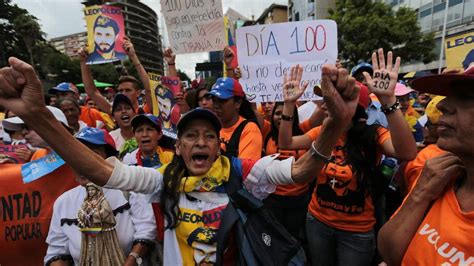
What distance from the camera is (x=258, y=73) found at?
3498 millimetres

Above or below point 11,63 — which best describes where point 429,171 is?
below

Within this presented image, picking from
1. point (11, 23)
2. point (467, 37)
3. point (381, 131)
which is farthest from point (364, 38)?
point (11, 23)

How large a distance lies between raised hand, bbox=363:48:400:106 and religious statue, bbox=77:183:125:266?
1.87m

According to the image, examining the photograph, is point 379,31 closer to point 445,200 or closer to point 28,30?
point 445,200

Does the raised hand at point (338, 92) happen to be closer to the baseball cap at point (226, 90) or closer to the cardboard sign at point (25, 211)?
the baseball cap at point (226, 90)

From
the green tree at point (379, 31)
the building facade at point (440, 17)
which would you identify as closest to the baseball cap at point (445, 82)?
the green tree at point (379, 31)

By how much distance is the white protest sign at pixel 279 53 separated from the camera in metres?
3.13

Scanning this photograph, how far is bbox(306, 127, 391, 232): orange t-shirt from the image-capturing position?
237cm

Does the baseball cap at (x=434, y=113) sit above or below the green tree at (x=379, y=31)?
below

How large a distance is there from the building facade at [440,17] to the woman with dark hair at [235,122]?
24033 mm

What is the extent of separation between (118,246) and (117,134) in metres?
2.08

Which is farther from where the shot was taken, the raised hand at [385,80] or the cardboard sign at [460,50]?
the cardboard sign at [460,50]

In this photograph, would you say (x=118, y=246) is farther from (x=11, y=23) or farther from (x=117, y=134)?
(x=11, y=23)

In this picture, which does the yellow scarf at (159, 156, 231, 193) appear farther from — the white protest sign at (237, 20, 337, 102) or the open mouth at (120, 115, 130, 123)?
the open mouth at (120, 115, 130, 123)
